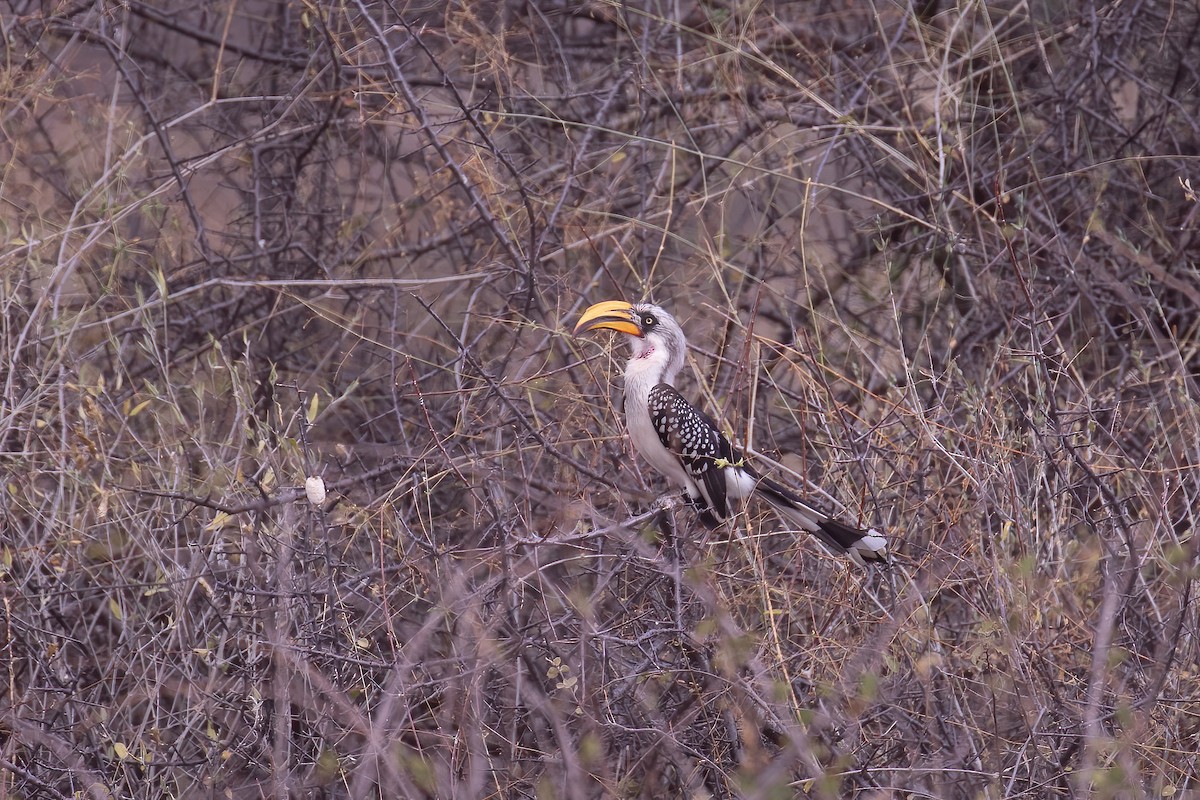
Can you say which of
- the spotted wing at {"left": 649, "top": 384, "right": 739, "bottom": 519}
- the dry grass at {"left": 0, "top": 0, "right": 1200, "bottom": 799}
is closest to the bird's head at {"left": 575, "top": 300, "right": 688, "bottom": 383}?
the dry grass at {"left": 0, "top": 0, "right": 1200, "bottom": 799}

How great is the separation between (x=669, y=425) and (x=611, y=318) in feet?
1.40

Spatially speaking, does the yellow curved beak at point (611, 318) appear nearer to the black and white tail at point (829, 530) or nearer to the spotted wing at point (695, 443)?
the spotted wing at point (695, 443)

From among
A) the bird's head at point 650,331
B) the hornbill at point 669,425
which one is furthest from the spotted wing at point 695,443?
the bird's head at point 650,331

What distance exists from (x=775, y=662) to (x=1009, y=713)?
0.65m

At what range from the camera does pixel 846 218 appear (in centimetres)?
557

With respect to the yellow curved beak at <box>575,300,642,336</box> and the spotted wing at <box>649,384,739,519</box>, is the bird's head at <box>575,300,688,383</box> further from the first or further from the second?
the spotted wing at <box>649,384,739,519</box>

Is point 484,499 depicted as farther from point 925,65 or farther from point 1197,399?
point 925,65

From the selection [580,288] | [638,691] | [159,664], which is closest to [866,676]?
[638,691]

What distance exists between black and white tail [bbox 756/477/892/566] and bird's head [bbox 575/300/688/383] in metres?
0.71

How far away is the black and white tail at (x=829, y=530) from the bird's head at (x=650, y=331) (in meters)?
0.71

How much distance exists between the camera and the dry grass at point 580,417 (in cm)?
326

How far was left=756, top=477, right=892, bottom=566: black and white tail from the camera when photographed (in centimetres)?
355

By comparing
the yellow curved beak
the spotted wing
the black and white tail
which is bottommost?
the spotted wing

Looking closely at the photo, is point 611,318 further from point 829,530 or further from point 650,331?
point 829,530
